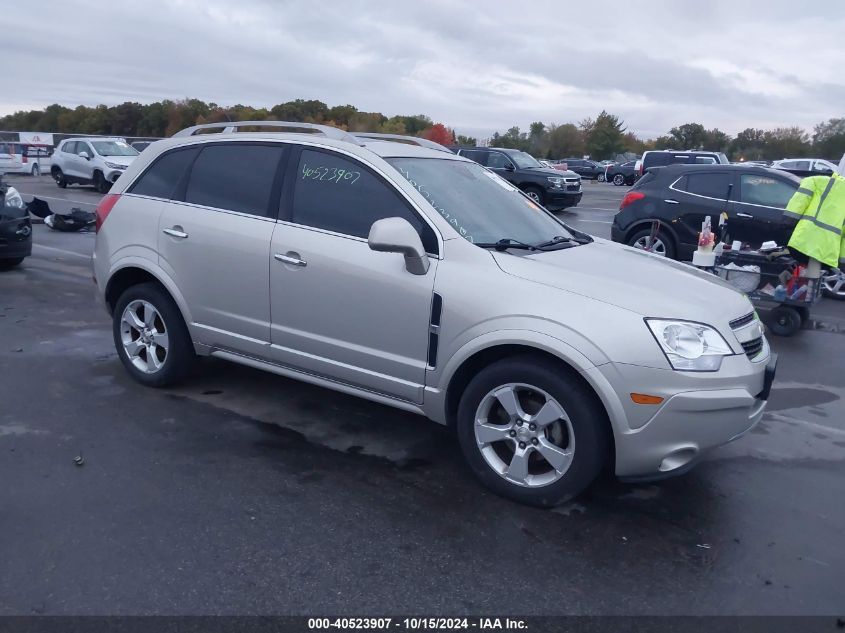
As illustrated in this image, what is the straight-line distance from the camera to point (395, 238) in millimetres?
3910

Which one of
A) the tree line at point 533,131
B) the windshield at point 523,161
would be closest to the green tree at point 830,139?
the tree line at point 533,131

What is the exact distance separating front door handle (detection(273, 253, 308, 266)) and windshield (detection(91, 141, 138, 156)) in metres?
22.3

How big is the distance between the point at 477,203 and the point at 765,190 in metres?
7.81

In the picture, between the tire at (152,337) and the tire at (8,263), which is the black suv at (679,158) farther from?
the tire at (152,337)

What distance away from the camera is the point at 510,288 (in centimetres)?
391

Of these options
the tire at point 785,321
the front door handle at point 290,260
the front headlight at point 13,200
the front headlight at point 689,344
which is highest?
the front door handle at point 290,260

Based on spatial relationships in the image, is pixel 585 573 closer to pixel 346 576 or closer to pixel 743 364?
pixel 346 576

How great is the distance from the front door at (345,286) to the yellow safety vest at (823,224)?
17.8ft

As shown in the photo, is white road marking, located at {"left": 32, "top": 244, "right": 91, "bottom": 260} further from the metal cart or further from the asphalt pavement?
the metal cart

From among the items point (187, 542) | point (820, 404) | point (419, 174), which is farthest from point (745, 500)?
point (187, 542)

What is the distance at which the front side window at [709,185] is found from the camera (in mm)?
11234

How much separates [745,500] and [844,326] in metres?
5.58

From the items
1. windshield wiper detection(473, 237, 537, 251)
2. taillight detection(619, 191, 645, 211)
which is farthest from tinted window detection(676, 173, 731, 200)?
windshield wiper detection(473, 237, 537, 251)

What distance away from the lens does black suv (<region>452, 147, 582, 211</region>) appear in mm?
21109
